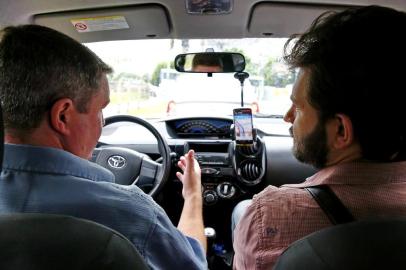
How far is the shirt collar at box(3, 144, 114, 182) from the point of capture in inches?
47.2

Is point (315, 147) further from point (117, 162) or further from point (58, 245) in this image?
point (117, 162)

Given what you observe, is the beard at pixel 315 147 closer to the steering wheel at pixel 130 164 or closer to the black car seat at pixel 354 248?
the black car seat at pixel 354 248

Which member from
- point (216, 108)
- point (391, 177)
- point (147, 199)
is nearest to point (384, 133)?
point (391, 177)

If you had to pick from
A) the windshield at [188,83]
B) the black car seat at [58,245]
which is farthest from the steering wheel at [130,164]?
the black car seat at [58,245]

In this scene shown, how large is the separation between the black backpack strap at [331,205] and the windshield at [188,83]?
1.98m

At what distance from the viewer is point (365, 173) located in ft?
4.06

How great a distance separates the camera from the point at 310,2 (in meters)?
2.41

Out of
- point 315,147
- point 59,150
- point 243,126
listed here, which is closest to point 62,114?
point 59,150

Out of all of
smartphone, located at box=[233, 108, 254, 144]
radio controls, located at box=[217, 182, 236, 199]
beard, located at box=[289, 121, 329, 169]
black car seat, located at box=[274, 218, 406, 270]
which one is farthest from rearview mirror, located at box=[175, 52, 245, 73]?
black car seat, located at box=[274, 218, 406, 270]

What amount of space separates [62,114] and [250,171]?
5.80ft

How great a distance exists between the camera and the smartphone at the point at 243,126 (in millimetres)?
2762

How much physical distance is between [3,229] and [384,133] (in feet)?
3.31

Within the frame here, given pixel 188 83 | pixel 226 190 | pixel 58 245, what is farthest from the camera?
pixel 188 83

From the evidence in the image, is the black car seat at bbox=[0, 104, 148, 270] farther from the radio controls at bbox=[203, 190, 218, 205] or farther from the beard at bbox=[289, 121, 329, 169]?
the radio controls at bbox=[203, 190, 218, 205]
